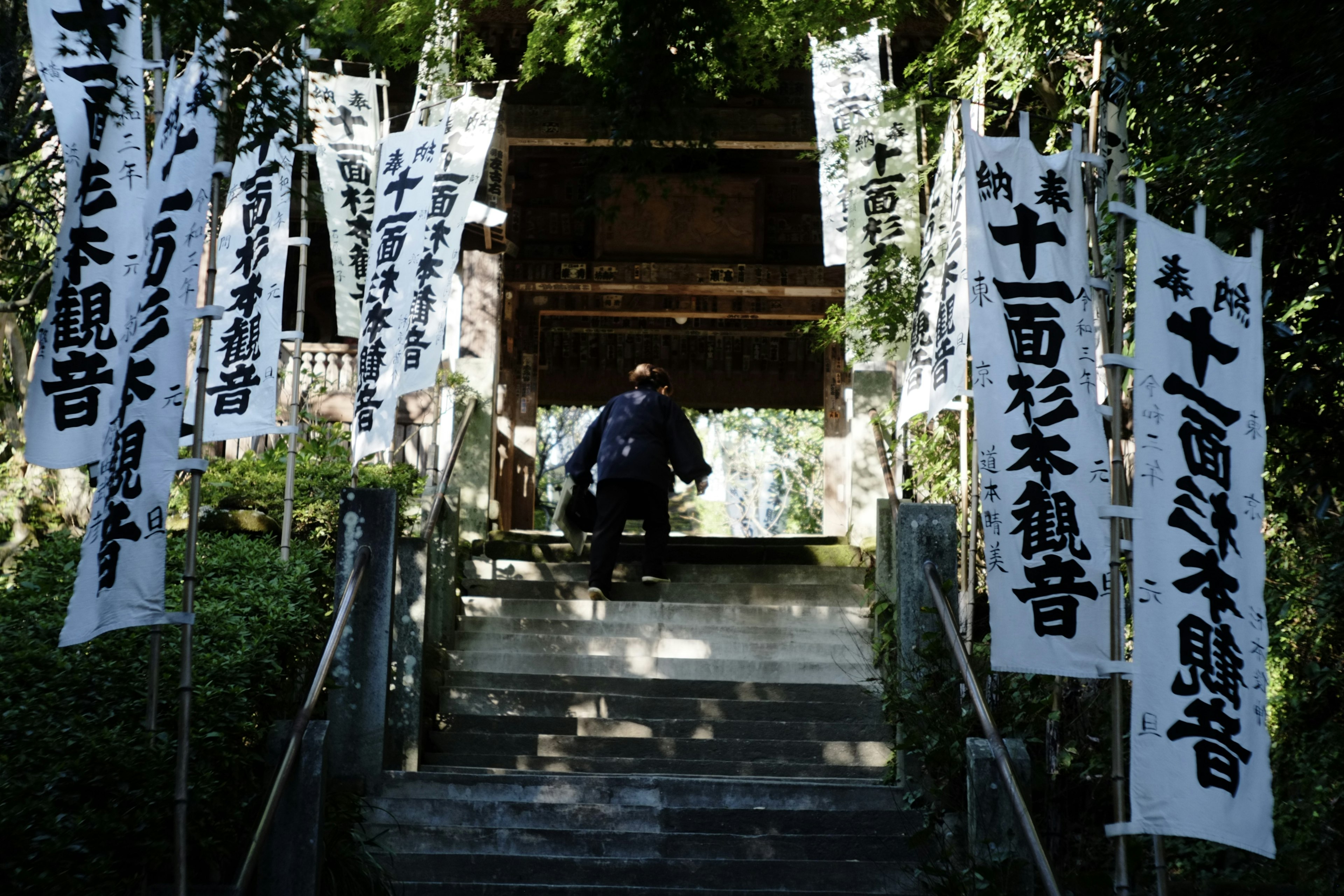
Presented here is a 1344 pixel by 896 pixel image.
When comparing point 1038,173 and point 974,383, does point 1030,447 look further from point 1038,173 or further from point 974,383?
point 1038,173

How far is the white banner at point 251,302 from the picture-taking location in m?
7.63

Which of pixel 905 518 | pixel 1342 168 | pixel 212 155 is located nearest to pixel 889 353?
pixel 905 518

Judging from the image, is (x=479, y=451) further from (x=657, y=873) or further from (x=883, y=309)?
(x=657, y=873)

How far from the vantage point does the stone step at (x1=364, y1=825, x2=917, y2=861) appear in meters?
5.91

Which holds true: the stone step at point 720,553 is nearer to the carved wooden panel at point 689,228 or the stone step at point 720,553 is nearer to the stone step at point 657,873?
the stone step at point 657,873

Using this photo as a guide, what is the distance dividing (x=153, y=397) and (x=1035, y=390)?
11.5ft

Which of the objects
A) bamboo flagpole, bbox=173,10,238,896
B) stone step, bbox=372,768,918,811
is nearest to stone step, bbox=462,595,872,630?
stone step, bbox=372,768,918,811

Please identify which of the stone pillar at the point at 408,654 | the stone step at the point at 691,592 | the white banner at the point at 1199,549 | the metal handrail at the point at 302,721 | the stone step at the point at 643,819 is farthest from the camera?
the stone step at the point at 691,592

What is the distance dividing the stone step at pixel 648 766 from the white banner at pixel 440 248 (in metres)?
2.33

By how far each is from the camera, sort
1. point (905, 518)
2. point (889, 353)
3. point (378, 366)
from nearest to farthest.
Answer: point (905, 518) → point (378, 366) → point (889, 353)

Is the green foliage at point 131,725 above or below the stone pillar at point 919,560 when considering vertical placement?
below

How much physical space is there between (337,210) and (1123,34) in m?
5.97

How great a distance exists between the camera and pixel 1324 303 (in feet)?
17.3

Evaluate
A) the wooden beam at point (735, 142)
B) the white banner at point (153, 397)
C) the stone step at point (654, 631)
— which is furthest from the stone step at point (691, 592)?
the wooden beam at point (735, 142)
